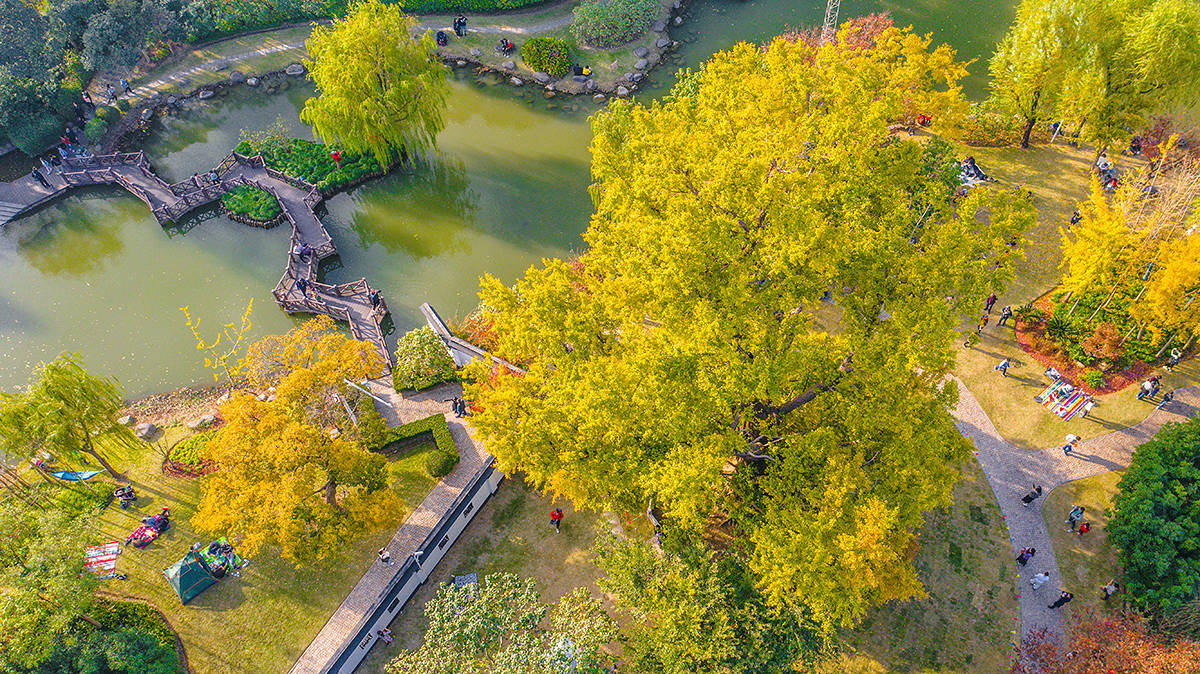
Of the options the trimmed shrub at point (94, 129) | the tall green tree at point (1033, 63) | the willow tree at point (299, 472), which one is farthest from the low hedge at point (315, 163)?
the tall green tree at point (1033, 63)

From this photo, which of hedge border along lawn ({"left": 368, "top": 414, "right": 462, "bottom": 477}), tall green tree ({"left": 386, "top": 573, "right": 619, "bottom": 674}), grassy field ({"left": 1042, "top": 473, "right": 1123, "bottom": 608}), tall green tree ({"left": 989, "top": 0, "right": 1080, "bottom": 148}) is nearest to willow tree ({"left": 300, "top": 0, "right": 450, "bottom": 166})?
hedge border along lawn ({"left": 368, "top": 414, "right": 462, "bottom": 477})

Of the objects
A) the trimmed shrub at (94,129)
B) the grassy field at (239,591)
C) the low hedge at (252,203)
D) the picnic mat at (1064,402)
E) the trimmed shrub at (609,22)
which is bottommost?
the grassy field at (239,591)

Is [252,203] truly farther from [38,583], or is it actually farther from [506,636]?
A: [506,636]

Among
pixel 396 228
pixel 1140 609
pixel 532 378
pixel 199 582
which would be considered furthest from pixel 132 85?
pixel 1140 609

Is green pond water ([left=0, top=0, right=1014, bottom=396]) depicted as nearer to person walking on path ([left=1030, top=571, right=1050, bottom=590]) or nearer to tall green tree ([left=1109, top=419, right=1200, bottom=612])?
person walking on path ([left=1030, top=571, right=1050, bottom=590])

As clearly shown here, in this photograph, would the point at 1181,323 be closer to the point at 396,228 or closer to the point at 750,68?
the point at 750,68

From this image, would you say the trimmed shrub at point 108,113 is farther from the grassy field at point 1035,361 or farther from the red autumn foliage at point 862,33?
the grassy field at point 1035,361

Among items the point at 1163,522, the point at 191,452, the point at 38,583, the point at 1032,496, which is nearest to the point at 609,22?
the point at 191,452
